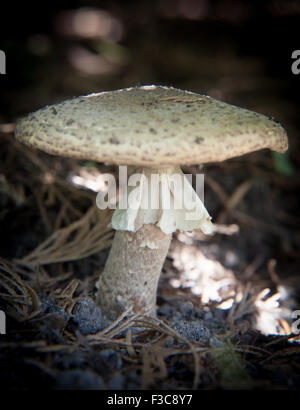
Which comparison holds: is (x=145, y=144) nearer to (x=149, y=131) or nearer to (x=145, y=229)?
(x=149, y=131)

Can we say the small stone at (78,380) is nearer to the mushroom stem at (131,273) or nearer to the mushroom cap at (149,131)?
the mushroom stem at (131,273)

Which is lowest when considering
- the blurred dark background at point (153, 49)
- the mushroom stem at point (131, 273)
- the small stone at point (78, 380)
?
the small stone at point (78, 380)

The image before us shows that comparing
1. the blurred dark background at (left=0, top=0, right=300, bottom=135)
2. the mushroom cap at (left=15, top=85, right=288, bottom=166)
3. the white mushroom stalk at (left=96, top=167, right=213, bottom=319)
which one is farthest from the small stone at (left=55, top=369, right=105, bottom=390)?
the blurred dark background at (left=0, top=0, right=300, bottom=135)

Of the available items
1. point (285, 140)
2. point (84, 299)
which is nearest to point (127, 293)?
point (84, 299)

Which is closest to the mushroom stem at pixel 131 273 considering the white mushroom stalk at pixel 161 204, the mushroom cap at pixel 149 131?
the white mushroom stalk at pixel 161 204

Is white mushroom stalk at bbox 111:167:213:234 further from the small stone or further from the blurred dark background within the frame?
the blurred dark background

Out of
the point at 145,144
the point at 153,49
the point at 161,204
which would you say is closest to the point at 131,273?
the point at 161,204
